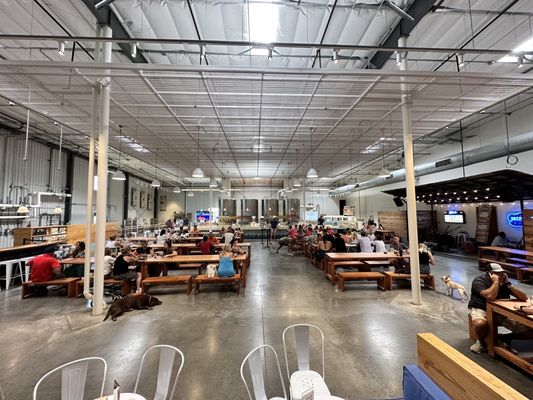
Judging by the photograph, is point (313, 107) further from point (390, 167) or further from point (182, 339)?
point (390, 167)

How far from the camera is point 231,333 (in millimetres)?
3686

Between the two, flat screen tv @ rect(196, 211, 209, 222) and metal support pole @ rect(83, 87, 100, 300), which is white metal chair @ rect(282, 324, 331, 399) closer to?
metal support pole @ rect(83, 87, 100, 300)

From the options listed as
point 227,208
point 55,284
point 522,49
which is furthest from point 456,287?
point 227,208

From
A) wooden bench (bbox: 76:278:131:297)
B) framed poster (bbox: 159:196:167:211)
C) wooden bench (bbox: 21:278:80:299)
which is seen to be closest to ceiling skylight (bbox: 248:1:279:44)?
wooden bench (bbox: 76:278:131:297)

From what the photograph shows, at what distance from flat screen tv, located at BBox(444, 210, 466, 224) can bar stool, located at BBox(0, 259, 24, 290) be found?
16.5 meters

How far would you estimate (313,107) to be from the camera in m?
6.48

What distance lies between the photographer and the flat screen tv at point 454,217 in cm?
1145

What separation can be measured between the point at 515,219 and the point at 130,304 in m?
12.9

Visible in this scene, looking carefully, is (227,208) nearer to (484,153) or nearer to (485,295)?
(484,153)

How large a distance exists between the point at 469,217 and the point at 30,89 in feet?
52.8

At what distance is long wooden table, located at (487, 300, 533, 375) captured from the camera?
2.60m

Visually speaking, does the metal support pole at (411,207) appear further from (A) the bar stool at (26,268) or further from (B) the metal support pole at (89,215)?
(A) the bar stool at (26,268)

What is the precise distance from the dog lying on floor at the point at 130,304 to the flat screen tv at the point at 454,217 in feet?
43.6

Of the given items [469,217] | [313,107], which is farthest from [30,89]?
[469,217]
